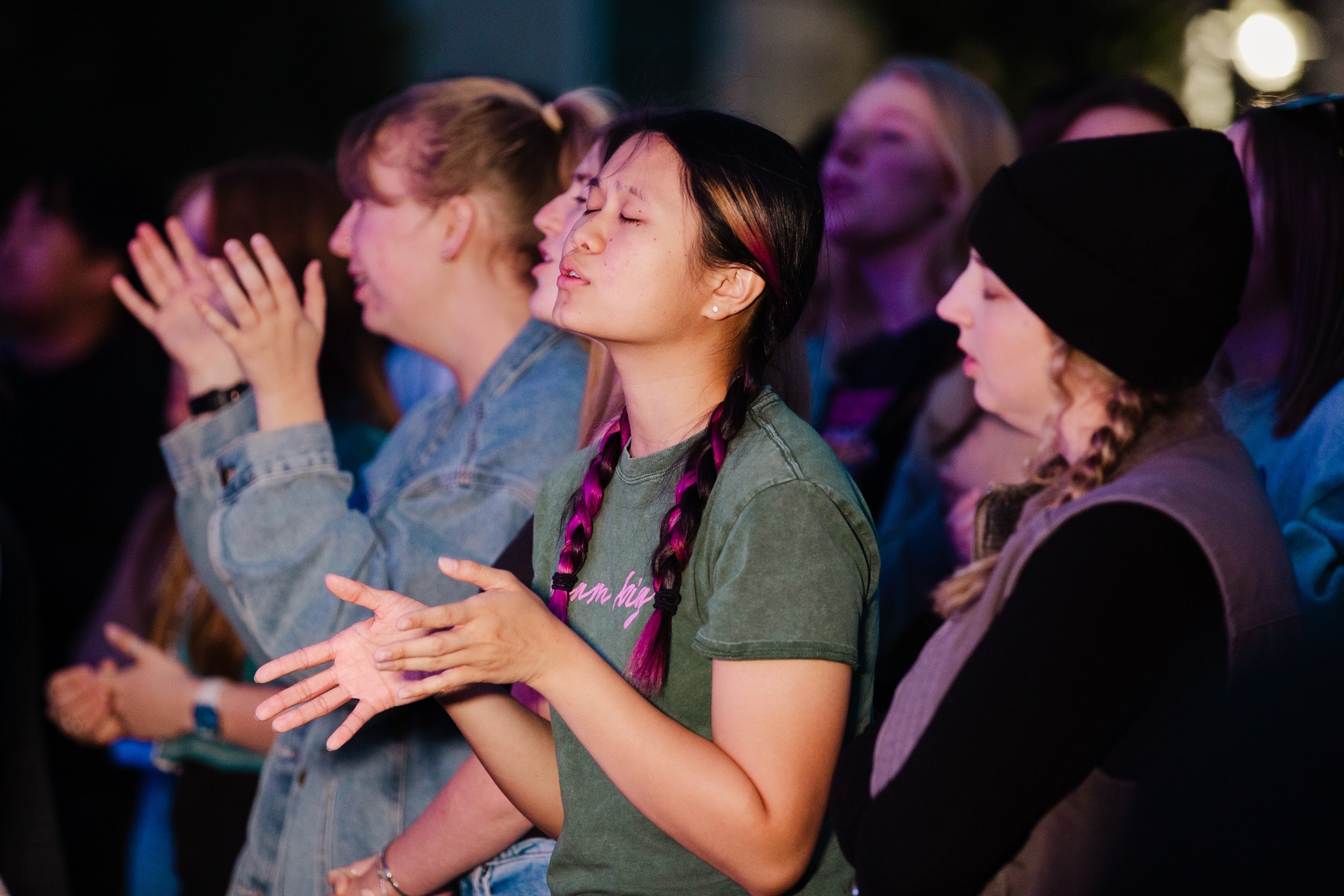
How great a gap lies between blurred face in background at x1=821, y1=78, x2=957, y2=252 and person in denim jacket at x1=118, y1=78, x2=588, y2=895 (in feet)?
4.21

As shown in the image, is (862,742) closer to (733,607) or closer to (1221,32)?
(733,607)

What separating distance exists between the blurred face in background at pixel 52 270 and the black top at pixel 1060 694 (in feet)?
12.0

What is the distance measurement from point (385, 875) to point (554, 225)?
1.17m

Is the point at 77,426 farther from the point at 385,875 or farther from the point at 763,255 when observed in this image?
the point at 763,255

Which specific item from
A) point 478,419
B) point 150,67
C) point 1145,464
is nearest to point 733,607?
point 1145,464

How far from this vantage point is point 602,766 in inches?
58.8

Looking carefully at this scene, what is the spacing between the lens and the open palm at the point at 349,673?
1.53m

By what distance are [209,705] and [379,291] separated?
1054 millimetres

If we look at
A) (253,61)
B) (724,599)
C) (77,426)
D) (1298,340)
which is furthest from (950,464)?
(253,61)

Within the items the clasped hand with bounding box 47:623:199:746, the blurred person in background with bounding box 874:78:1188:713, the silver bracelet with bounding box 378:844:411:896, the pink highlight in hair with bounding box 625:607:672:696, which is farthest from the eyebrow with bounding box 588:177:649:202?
the clasped hand with bounding box 47:623:199:746

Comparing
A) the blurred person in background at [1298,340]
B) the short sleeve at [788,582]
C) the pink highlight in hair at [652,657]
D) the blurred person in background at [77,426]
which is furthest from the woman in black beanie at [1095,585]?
the blurred person in background at [77,426]

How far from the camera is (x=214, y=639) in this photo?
3008mm

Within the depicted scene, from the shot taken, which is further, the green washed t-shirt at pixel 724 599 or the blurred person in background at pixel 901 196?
the blurred person in background at pixel 901 196

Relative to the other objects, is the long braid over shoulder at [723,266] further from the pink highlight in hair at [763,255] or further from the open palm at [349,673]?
the open palm at [349,673]
